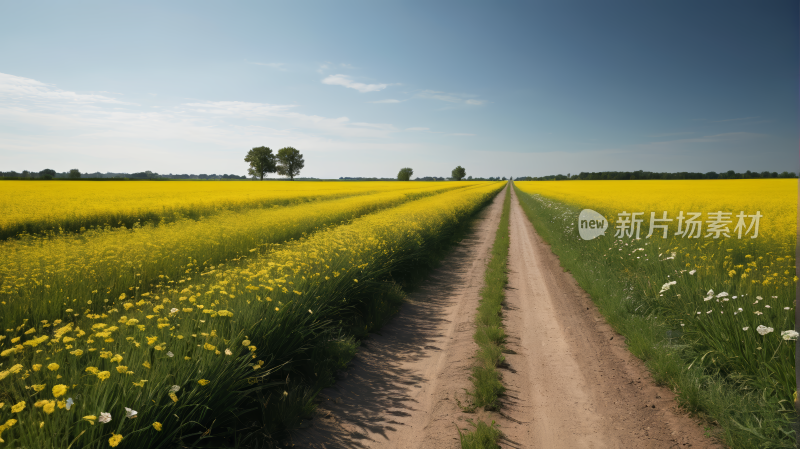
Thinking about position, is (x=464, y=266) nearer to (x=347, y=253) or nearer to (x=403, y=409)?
(x=347, y=253)

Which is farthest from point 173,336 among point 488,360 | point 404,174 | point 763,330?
point 404,174

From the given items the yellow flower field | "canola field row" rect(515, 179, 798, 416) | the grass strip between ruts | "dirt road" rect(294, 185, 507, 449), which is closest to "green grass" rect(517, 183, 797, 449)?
"canola field row" rect(515, 179, 798, 416)

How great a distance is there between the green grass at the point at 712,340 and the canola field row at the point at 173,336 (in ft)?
13.9

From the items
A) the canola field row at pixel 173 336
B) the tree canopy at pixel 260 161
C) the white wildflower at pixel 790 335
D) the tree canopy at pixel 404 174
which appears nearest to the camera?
the canola field row at pixel 173 336

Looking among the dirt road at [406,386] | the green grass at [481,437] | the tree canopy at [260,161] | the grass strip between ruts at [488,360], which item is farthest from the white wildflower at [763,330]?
the tree canopy at [260,161]

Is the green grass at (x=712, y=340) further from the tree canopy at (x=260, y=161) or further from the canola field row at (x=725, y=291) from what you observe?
the tree canopy at (x=260, y=161)

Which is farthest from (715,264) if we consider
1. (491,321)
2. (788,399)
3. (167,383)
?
(167,383)

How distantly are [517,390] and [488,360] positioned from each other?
2.17ft

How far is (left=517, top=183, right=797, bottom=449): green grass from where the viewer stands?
336 centimetres

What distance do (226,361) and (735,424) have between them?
487cm

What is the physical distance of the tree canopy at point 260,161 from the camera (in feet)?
311

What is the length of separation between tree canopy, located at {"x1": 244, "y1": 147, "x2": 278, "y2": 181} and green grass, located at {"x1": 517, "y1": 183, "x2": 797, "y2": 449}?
324ft

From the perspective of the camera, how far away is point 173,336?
3.31m

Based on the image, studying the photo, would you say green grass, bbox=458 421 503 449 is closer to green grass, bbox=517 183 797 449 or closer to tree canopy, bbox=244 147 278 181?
green grass, bbox=517 183 797 449
